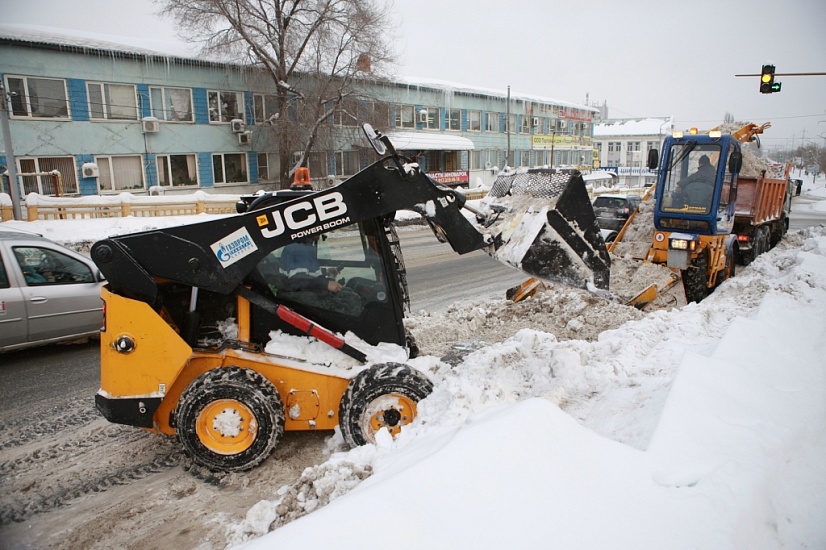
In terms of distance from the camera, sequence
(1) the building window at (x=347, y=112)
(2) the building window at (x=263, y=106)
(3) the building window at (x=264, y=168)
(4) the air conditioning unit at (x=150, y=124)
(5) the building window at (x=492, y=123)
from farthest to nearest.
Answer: (5) the building window at (x=492, y=123), (3) the building window at (x=264, y=168), (2) the building window at (x=263, y=106), (1) the building window at (x=347, y=112), (4) the air conditioning unit at (x=150, y=124)

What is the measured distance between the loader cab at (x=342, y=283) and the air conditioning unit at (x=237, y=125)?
2275 cm

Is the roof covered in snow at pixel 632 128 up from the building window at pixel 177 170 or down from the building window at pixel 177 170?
up

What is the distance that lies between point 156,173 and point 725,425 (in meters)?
24.7

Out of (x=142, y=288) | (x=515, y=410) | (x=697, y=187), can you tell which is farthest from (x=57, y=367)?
(x=697, y=187)

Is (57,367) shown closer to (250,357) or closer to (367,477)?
(250,357)

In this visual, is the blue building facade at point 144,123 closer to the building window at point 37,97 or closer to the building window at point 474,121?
the building window at point 37,97

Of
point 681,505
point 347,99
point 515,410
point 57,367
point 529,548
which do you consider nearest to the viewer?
point 529,548

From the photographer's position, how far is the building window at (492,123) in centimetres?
4256

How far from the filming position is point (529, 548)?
7.36 ft

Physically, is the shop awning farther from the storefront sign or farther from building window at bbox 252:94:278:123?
building window at bbox 252:94:278:123

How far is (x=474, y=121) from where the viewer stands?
4103cm

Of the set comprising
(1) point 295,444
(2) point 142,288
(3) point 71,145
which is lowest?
(1) point 295,444

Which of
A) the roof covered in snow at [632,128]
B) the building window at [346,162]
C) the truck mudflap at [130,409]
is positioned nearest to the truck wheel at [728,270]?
the truck mudflap at [130,409]

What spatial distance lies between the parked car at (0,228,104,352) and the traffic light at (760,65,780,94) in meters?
18.6
